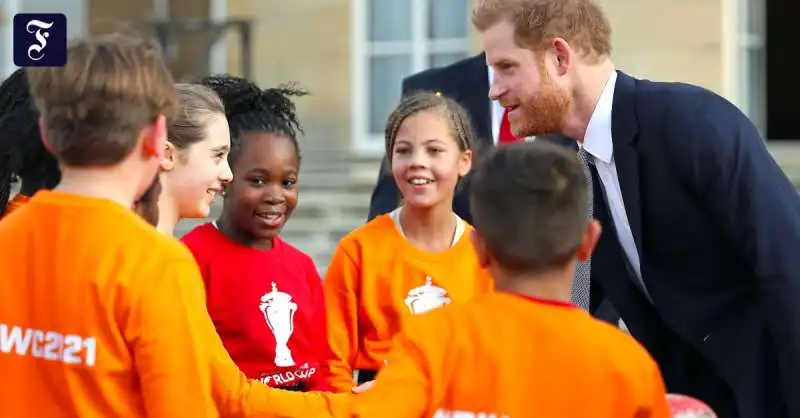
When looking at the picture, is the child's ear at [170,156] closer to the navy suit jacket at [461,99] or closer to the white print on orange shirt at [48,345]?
the white print on orange shirt at [48,345]

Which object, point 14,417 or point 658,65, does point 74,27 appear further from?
point 14,417

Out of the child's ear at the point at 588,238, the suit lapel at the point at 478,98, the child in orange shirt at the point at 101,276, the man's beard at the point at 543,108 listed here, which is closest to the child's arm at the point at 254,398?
the child in orange shirt at the point at 101,276

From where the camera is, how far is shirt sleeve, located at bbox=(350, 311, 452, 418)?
252 cm

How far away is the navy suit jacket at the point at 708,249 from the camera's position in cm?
324

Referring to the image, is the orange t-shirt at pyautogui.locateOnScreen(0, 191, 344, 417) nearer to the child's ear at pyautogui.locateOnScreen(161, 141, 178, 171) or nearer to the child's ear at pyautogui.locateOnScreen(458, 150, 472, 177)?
the child's ear at pyautogui.locateOnScreen(161, 141, 178, 171)

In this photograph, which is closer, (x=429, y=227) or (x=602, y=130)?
(x=602, y=130)

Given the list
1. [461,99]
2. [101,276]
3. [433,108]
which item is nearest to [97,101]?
[101,276]

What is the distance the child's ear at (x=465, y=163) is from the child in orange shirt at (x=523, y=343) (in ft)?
5.28

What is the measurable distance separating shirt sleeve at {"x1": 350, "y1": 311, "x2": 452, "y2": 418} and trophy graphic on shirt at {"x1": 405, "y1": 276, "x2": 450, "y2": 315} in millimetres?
1370

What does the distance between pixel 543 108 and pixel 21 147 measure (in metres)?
1.31

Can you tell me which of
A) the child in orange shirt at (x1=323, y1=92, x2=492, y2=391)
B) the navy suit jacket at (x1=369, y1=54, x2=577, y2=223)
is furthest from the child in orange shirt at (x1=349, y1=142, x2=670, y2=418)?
the navy suit jacket at (x1=369, y1=54, x2=577, y2=223)

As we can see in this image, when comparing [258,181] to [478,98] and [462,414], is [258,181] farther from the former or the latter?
[462,414]

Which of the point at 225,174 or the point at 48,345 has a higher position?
the point at 225,174

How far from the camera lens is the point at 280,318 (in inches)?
148
